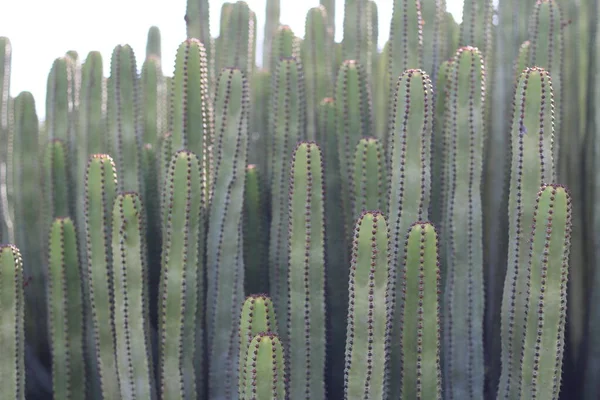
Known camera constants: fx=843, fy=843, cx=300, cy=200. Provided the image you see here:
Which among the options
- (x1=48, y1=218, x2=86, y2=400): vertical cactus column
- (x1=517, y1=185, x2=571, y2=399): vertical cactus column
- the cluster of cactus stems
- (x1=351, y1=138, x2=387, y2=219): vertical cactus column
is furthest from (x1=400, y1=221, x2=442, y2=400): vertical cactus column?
(x1=48, y1=218, x2=86, y2=400): vertical cactus column

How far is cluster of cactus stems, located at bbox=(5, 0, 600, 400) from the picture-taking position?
3994 mm

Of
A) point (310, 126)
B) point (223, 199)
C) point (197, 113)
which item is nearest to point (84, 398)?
point (223, 199)

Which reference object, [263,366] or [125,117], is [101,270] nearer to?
[125,117]

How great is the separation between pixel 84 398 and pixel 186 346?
2.55 feet

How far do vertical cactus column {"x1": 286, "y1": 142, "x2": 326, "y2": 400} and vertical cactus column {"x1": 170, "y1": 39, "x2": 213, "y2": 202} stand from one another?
29.5 inches

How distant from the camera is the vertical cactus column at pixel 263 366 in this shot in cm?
358

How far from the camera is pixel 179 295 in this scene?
173 inches

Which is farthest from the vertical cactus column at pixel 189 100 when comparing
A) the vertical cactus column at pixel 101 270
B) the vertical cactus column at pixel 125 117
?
the vertical cactus column at pixel 125 117

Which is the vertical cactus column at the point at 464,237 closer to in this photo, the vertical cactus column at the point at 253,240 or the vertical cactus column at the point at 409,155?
the vertical cactus column at the point at 409,155

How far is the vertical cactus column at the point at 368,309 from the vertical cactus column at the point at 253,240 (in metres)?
1.51

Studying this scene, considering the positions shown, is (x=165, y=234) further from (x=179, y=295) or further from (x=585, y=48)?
(x=585, y=48)

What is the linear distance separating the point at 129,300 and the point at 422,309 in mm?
1481

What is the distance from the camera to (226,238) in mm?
4680

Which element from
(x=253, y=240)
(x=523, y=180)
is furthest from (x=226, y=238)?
(x=523, y=180)
